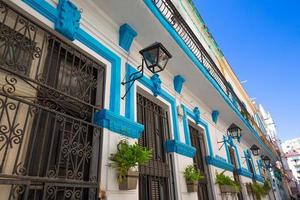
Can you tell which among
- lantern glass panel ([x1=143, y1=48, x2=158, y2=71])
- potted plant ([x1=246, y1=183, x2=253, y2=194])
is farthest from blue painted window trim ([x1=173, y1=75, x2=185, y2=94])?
potted plant ([x1=246, y1=183, x2=253, y2=194])

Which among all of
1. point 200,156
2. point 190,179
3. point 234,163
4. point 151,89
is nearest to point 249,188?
point 234,163

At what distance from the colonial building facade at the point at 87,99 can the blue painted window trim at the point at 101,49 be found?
0.05 feet

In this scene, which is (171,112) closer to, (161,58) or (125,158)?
(161,58)

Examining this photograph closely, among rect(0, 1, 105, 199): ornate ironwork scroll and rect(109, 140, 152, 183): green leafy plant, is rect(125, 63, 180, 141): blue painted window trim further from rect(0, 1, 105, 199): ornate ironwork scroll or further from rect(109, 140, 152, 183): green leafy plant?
rect(109, 140, 152, 183): green leafy plant

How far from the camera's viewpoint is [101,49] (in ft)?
11.1

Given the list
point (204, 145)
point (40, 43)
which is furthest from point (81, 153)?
point (204, 145)

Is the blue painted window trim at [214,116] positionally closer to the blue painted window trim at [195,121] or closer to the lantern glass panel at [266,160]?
the blue painted window trim at [195,121]

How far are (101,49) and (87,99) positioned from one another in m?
0.85

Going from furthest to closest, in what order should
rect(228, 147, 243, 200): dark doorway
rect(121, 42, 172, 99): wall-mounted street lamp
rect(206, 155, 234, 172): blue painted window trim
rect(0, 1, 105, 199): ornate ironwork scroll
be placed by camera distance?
1. rect(228, 147, 243, 200): dark doorway
2. rect(206, 155, 234, 172): blue painted window trim
3. rect(121, 42, 172, 99): wall-mounted street lamp
4. rect(0, 1, 105, 199): ornate ironwork scroll

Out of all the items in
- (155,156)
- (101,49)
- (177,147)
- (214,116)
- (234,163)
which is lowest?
(155,156)

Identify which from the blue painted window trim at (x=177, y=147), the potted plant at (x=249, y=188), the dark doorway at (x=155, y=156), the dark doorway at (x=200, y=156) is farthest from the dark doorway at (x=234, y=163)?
the dark doorway at (x=155, y=156)

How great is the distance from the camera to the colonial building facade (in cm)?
217

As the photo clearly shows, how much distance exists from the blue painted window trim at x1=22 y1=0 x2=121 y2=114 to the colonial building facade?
0.05ft

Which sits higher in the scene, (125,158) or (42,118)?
(42,118)
